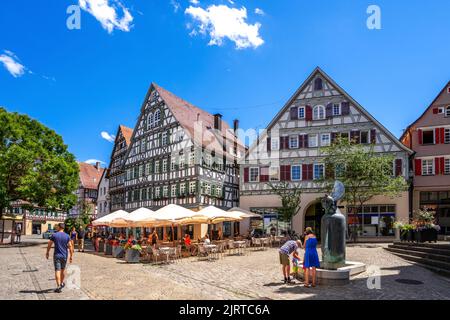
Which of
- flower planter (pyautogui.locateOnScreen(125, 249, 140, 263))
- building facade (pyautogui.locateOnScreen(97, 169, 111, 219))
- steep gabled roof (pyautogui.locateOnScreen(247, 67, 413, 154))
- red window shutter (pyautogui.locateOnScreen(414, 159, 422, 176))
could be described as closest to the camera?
flower planter (pyautogui.locateOnScreen(125, 249, 140, 263))

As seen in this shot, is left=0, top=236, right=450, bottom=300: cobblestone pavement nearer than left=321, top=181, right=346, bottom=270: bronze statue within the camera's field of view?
Yes

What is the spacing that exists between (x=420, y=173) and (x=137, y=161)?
81.1 feet

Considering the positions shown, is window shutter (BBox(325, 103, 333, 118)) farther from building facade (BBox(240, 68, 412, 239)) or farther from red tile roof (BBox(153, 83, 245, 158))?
red tile roof (BBox(153, 83, 245, 158))

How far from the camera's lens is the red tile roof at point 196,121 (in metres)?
34.2

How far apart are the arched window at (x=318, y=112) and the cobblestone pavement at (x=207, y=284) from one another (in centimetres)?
1688

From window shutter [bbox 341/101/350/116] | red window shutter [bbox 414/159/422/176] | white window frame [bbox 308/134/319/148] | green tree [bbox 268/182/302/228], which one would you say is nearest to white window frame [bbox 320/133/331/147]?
white window frame [bbox 308/134/319/148]

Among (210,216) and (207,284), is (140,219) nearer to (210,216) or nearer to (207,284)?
(210,216)

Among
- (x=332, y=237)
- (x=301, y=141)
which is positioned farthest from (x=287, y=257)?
(x=301, y=141)

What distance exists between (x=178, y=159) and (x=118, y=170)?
12.3 meters

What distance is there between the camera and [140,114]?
125ft

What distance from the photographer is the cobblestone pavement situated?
9.39 metres

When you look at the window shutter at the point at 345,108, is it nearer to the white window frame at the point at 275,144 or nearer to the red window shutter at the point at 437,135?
the white window frame at the point at 275,144

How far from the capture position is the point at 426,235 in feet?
57.8

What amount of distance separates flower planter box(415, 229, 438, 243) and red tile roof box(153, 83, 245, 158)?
62.3 ft
